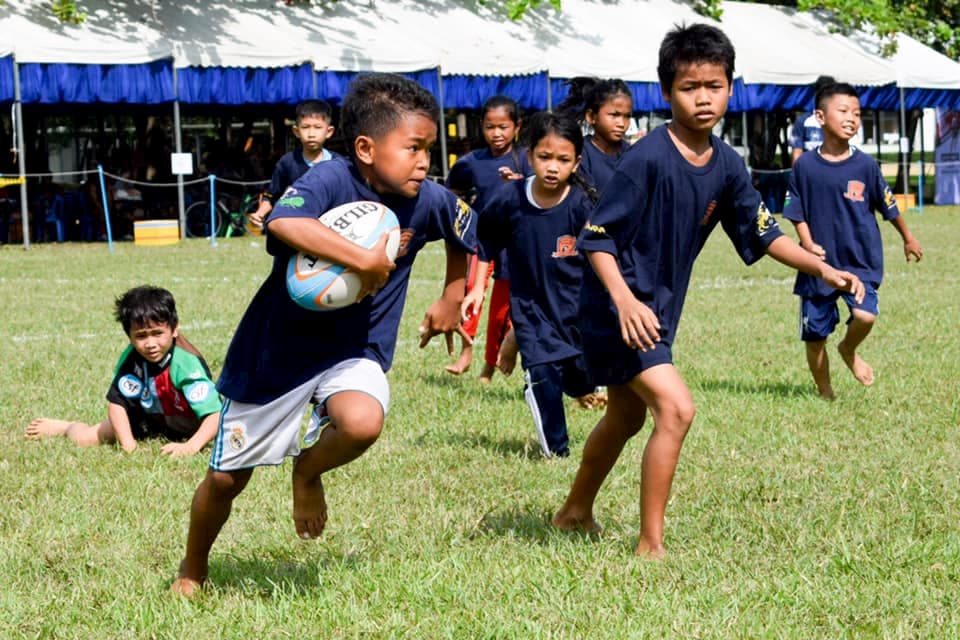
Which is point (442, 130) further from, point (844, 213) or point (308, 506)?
point (308, 506)

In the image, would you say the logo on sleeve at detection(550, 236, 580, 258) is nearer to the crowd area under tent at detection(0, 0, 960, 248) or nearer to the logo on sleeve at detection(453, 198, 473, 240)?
the logo on sleeve at detection(453, 198, 473, 240)

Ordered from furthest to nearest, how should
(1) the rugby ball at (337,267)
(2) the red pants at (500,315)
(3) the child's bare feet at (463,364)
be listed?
(3) the child's bare feet at (463,364) → (2) the red pants at (500,315) → (1) the rugby ball at (337,267)

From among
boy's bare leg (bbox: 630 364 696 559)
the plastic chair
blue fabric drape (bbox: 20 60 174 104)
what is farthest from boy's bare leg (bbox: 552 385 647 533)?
the plastic chair

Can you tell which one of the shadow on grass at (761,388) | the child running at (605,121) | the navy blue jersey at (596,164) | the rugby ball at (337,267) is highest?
the child running at (605,121)

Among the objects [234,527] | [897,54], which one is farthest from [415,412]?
[897,54]

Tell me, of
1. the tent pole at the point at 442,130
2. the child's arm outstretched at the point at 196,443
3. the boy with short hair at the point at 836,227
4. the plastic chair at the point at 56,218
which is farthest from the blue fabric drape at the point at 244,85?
the child's arm outstretched at the point at 196,443

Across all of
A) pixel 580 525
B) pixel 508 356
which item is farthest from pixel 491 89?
pixel 580 525

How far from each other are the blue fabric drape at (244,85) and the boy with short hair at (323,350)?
1742 centimetres

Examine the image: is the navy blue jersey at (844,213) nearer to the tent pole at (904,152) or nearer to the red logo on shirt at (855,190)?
the red logo on shirt at (855,190)

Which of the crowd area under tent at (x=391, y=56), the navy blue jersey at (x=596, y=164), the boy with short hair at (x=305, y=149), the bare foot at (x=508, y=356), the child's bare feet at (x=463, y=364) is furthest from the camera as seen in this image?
the crowd area under tent at (x=391, y=56)

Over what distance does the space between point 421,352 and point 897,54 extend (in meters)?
24.5

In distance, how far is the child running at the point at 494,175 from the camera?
8344 mm

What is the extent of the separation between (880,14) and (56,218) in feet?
63.2

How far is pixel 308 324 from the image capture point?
13.7ft
